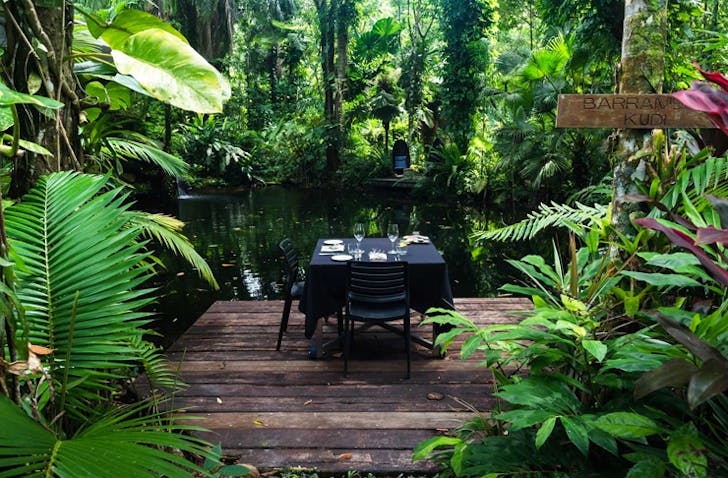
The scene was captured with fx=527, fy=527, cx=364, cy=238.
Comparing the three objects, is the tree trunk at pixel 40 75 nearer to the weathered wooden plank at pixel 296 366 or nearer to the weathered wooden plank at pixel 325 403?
the weathered wooden plank at pixel 325 403

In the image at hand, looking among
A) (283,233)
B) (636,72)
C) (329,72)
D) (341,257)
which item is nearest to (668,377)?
(636,72)

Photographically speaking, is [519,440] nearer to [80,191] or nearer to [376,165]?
[80,191]

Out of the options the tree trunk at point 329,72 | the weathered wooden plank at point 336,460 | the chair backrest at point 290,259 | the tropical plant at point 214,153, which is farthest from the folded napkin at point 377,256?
the tropical plant at point 214,153

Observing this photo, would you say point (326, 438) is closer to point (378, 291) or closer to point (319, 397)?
point (319, 397)

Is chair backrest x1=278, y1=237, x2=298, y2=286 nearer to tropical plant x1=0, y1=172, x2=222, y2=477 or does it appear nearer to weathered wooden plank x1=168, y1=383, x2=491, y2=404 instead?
weathered wooden plank x1=168, y1=383, x2=491, y2=404

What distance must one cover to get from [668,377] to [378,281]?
2.43 meters

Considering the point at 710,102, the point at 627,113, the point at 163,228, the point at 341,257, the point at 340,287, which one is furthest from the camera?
the point at 341,257

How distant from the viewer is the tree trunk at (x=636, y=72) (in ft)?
7.02

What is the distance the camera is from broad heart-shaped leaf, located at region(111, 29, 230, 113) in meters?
1.11

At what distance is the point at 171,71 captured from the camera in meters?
1.17

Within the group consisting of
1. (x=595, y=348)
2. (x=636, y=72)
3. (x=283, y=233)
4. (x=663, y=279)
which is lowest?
(x=283, y=233)

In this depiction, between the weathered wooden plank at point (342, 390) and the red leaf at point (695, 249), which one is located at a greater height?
the red leaf at point (695, 249)

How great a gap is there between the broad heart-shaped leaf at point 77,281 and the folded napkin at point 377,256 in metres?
2.76

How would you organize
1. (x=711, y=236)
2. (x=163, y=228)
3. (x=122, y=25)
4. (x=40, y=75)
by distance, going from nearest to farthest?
(x=711, y=236) < (x=40, y=75) < (x=122, y=25) < (x=163, y=228)
